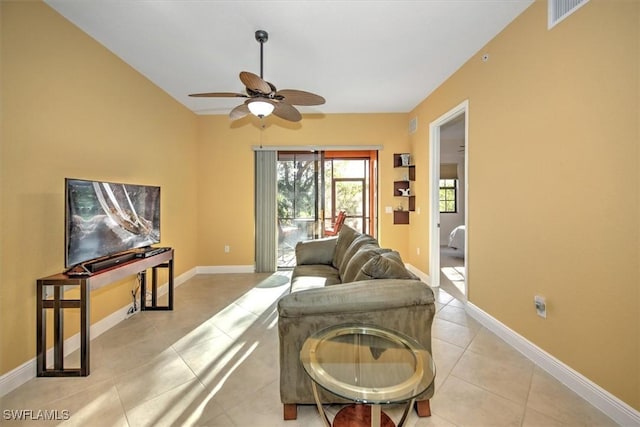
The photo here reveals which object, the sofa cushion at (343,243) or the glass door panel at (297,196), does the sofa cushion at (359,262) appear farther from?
the glass door panel at (297,196)

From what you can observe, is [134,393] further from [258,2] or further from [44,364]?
[258,2]

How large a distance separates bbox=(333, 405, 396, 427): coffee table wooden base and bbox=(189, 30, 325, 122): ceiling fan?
229 cm

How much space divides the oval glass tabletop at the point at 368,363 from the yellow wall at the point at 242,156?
362cm

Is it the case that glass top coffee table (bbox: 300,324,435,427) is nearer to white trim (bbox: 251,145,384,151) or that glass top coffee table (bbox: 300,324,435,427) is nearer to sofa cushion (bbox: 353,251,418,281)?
sofa cushion (bbox: 353,251,418,281)

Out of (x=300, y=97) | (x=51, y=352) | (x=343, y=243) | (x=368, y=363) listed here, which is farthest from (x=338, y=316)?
(x=51, y=352)

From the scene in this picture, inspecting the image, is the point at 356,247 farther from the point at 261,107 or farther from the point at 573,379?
the point at 573,379

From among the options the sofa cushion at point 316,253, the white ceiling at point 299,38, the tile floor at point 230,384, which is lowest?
the tile floor at point 230,384

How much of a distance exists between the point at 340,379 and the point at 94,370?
2.03 m

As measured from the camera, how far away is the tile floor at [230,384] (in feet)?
5.02

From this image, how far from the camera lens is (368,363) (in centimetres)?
123

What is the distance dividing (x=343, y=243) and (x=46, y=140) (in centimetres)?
275

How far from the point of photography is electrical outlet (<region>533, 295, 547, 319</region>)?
2014 millimetres

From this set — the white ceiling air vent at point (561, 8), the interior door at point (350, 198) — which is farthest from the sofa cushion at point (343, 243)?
the interior door at point (350, 198)

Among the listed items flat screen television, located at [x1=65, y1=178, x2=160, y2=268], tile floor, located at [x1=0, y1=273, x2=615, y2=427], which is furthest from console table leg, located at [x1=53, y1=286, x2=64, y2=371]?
flat screen television, located at [x1=65, y1=178, x2=160, y2=268]
